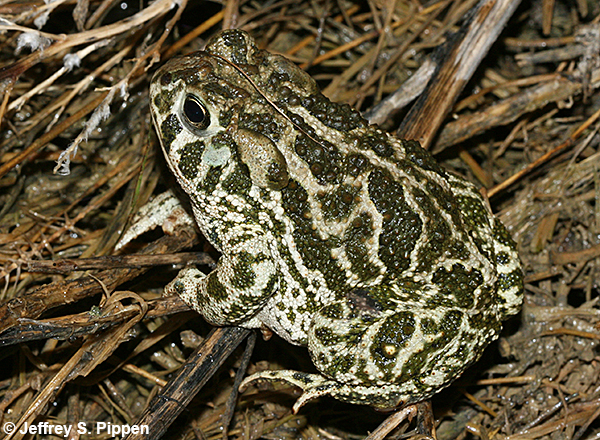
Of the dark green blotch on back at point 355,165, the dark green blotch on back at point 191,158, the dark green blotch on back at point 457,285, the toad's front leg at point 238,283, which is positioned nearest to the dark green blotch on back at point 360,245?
the dark green blotch on back at point 355,165

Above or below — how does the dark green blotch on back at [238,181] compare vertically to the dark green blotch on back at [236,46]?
below

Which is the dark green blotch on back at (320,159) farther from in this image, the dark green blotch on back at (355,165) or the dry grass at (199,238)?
the dry grass at (199,238)

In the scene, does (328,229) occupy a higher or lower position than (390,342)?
higher

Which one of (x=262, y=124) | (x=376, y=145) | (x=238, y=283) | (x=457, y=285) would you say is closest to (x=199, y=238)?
(x=238, y=283)

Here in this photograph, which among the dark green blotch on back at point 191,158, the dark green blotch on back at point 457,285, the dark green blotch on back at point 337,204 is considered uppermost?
the dark green blotch on back at point 191,158

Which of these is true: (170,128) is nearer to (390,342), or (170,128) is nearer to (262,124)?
(262,124)

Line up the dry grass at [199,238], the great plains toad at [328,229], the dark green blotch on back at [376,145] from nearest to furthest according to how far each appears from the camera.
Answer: the great plains toad at [328,229], the dark green blotch on back at [376,145], the dry grass at [199,238]
